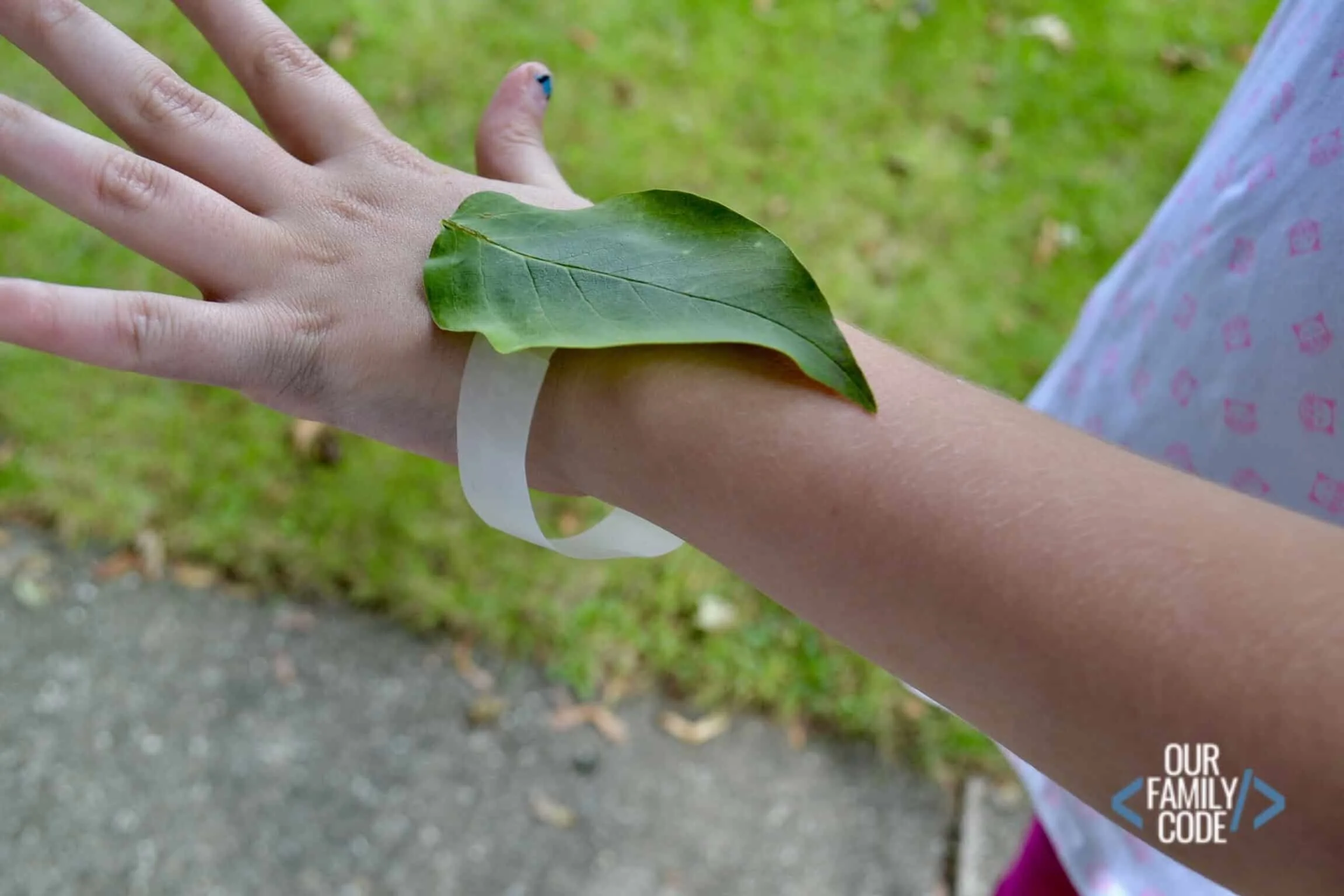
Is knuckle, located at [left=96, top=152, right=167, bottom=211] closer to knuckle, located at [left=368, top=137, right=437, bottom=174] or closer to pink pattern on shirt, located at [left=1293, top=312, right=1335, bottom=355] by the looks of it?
knuckle, located at [left=368, top=137, right=437, bottom=174]

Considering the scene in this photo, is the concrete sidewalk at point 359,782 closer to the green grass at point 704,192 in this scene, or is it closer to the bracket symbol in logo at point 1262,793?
the green grass at point 704,192

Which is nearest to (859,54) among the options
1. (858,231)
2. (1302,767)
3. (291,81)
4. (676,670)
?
(858,231)

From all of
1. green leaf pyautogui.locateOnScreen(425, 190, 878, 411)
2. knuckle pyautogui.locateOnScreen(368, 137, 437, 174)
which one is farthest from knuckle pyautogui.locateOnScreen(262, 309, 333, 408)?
knuckle pyautogui.locateOnScreen(368, 137, 437, 174)

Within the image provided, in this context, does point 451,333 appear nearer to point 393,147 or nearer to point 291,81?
point 393,147

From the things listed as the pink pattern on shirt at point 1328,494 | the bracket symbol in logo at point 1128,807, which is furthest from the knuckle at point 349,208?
the pink pattern on shirt at point 1328,494

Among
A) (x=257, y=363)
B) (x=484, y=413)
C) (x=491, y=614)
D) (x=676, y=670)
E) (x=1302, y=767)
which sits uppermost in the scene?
(x=1302, y=767)

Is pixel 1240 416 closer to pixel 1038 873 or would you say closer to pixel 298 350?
pixel 1038 873
